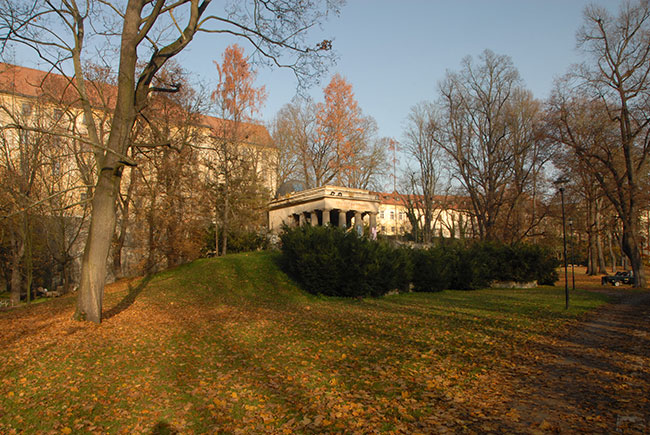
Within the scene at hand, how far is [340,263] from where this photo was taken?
58.0 ft

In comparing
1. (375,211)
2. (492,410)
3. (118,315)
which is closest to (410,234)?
(375,211)

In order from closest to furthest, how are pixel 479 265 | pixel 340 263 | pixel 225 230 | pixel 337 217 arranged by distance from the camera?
1. pixel 340 263
2. pixel 479 265
3. pixel 225 230
4. pixel 337 217

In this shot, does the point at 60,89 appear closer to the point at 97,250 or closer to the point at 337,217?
the point at 97,250

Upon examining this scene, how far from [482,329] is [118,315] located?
9329mm

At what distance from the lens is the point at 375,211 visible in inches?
A: 1261

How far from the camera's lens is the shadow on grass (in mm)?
11387

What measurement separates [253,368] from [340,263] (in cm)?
1070

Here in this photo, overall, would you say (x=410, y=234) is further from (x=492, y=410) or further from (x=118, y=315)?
(x=492, y=410)

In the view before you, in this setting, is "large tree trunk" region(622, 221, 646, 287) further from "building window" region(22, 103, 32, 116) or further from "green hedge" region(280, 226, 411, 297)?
"building window" region(22, 103, 32, 116)

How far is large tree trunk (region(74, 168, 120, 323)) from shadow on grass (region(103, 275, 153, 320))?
121cm

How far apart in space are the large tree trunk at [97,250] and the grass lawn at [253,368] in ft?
1.60

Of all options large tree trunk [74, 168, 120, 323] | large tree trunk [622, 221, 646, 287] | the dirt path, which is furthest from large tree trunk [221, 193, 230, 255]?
large tree trunk [622, 221, 646, 287]

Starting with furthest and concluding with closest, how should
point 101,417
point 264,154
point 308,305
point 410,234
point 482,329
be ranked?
point 410,234 → point 264,154 → point 308,305 → point 482,329 → point 101,417

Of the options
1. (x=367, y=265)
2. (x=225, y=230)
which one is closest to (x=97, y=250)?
(x=367, y=265)
